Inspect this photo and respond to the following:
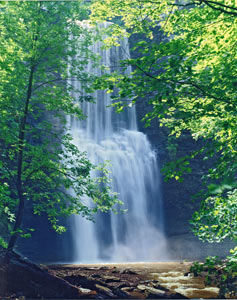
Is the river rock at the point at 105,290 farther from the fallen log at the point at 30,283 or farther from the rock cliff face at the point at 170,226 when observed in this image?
the rock cliff face at the point at 170,226

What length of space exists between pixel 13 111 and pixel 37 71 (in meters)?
1.22

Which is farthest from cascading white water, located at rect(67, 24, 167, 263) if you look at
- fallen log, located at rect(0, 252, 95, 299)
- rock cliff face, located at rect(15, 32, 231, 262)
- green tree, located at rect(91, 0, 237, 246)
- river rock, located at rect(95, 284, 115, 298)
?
green tree, located at rect(91, 0, 237, 246)

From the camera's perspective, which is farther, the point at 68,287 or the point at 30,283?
the point at 68,287

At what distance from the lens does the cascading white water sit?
18359 millimetres

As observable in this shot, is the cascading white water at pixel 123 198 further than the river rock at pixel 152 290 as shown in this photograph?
Yes

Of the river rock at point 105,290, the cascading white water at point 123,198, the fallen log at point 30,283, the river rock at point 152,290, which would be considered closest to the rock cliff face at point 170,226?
the cascading white water at point 123,198

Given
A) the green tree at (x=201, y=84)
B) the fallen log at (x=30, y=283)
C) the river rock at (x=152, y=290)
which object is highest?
the green tree at (x=201, y=84)

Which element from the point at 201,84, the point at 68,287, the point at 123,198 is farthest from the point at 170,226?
the point at 201,84

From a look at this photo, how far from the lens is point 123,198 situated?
21.0m

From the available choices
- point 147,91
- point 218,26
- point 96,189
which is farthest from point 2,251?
point 218,26

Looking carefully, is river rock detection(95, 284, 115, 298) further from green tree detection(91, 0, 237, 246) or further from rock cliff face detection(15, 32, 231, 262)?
rock cliff face detection(15, 32, 231, 262)

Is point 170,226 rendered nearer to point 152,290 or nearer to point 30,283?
point 152,290

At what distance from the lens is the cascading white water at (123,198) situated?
18359 millimetres

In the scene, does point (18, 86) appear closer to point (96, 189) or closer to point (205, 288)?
point (96, 189)
